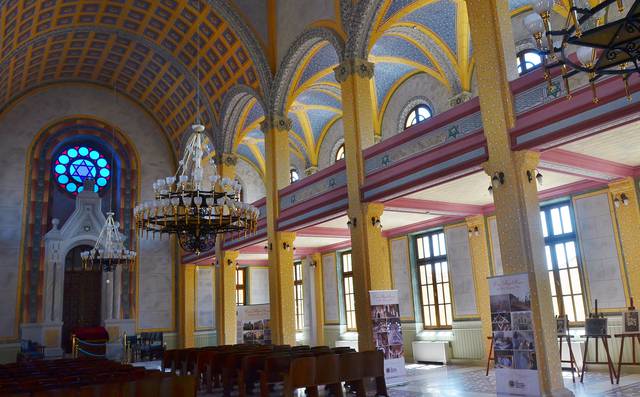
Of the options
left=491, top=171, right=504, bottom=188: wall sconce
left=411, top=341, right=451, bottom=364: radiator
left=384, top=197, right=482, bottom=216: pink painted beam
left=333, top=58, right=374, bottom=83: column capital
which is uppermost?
left=333, top=58, right=374, bottom=83: column capital

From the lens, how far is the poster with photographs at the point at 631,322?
32.0 feet

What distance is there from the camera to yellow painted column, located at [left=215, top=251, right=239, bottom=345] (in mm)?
18203

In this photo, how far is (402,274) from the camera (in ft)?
57.3

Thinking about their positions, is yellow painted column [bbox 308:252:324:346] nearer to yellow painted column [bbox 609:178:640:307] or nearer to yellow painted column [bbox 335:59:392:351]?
yellow painted column [bbox 335:59:392:351]

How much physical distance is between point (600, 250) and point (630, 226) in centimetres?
92

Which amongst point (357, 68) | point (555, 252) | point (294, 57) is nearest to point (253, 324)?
point (294, 57)

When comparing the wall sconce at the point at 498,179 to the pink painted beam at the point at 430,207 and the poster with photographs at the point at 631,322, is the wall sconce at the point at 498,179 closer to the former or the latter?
the pink painted beam at the point at 430,207

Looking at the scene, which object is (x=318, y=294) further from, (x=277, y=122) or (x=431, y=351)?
(x=277, y=122)

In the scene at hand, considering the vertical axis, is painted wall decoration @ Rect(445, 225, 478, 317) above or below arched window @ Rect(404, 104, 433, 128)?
below

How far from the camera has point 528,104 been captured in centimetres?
841

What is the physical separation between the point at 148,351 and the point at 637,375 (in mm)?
15960

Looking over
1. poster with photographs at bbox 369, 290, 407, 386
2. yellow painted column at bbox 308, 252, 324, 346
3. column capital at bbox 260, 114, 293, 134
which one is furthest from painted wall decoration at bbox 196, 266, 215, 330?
poster with photographs at bbox 369, 290, 407, 386

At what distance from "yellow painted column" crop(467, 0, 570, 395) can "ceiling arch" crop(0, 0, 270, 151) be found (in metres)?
8.50

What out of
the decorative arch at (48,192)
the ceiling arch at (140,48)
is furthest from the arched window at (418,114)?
the decorative arch at (48,192)
